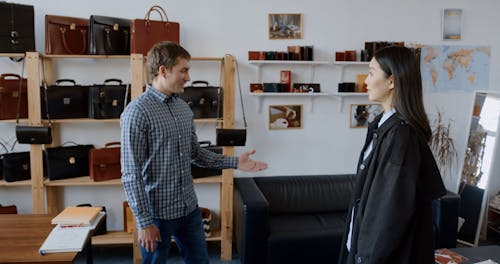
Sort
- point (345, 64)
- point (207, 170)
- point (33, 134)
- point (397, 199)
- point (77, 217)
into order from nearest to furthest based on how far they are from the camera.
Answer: point (397, 199)
point (77, 217)
point (33, 134)
point (207, 170)
point (345, 64)

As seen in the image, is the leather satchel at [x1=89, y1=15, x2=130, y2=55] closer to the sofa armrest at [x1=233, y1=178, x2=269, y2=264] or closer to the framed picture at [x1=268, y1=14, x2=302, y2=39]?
the framed picture at [x1=268, y1=14, x2=302, y2=39]

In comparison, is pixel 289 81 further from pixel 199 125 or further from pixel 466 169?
pixel 466 169

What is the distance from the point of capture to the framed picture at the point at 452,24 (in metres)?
4.04

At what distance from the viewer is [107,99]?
3275 millimetres

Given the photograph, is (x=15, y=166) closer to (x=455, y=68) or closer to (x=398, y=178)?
(x=398, y=178)

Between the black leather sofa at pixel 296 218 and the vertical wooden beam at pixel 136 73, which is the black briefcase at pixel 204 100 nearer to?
the vertical wooden beam at pixel 136 73

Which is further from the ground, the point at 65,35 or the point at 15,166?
the point at 65,35

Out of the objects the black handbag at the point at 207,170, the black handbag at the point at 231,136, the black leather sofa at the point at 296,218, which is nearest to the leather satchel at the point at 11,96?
the black handbag at the point at 207,170

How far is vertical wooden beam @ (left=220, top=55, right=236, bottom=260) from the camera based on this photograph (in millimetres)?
3377

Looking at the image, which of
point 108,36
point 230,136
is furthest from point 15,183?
point 230,136

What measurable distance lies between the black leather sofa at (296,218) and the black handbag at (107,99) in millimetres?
1188

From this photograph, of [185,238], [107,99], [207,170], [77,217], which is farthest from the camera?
[207,170]

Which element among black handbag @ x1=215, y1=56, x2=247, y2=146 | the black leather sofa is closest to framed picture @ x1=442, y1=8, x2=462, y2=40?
the black leather sofa

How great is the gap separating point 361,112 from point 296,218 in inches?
50.0
